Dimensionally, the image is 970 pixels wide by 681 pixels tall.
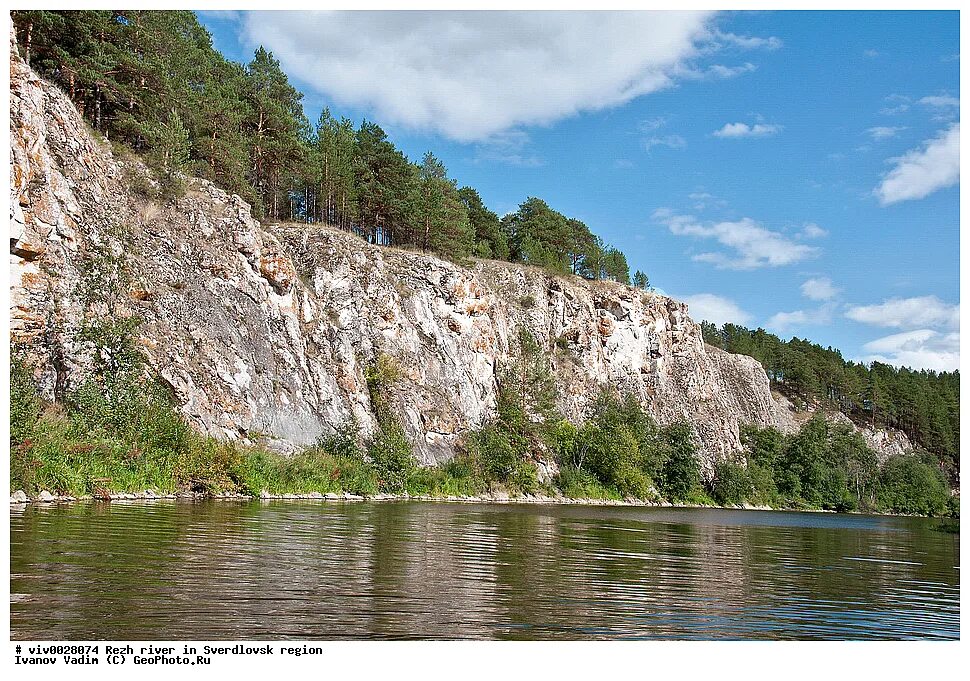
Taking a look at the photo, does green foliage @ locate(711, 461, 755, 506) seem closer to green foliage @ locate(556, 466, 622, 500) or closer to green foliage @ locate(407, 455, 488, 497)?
green foliage @ locate(556, 466, 622, 500)

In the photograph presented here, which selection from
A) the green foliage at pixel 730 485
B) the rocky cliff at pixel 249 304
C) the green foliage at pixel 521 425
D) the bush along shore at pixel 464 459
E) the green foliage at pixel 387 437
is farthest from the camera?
the green foliage at pixel 730 485

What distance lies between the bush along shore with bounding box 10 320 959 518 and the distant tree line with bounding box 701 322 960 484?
32.4ft

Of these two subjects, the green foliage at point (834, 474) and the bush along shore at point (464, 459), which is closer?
the bush along shore at point (464, 459)

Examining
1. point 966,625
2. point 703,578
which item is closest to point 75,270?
point 703,578

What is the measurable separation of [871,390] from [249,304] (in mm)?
111991

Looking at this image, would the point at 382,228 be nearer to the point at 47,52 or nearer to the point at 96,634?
the point at 47,52

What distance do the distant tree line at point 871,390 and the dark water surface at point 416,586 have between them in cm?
11334

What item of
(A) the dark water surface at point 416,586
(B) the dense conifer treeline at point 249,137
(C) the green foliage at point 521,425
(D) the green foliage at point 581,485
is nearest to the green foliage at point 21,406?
(A) the dark water surface at point 416,586

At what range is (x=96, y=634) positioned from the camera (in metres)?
6.79

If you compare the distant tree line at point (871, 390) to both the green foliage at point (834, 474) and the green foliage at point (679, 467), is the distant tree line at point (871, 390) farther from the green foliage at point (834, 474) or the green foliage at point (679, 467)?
the green foliage at point (679, 467)

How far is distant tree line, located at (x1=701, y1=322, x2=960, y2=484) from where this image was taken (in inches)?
4611

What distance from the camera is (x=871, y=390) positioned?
121 metres

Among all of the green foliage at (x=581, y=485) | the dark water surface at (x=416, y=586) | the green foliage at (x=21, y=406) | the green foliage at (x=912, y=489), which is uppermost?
the green foliage at (x=21, y=406)

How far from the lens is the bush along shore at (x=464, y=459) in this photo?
2553 centimetres
